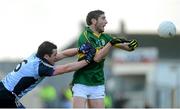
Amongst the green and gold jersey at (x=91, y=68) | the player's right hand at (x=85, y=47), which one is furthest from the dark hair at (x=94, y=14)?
the player's right hand at (x=85, y=47)

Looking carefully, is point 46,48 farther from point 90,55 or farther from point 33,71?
point 90,55

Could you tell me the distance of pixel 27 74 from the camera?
13750 millimetres

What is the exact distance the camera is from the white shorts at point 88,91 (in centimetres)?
1406

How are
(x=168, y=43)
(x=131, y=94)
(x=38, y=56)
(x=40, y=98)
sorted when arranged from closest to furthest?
(x=38, y=56) → (x=40, y=98) → (x=131, y=94) → (x=168, y=43)

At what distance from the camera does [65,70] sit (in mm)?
13859

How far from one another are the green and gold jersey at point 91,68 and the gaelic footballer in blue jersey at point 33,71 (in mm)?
192

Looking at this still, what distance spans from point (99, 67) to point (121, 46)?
1.62 ft

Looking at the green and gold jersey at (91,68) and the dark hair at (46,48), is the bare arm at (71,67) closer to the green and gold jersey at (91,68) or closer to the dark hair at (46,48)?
the green and gold jersey at (91,68)

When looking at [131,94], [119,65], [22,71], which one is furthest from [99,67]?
[131,94]

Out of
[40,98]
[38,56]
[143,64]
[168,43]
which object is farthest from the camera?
[168,43]

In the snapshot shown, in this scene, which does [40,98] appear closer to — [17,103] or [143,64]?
[143,64]

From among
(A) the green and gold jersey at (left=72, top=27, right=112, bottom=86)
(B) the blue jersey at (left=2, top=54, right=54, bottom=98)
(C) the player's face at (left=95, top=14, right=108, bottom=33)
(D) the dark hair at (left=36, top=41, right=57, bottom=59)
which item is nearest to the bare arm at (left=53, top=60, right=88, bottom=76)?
(B) the blue jersey at (left=2, top=54, right=54, bottom=98)

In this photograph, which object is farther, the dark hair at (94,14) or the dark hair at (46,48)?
the dark hair at (94,14)

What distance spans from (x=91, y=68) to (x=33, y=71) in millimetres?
970
